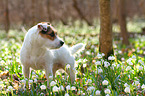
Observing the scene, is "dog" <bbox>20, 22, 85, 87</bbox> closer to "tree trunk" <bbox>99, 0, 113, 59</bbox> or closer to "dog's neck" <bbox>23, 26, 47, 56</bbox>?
"dog's neck" <bbox>23, 26, 47, 56</bbox>

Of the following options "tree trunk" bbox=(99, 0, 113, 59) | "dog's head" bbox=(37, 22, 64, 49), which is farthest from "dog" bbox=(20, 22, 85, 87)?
"tree trunk" bbox=(99, 0, 113, 59)

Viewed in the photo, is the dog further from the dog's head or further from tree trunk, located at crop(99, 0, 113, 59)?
tree trunk, located at crop(99, 0, 113, 59)

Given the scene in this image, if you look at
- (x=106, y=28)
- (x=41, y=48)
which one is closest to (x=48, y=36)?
(x=41, y=48)

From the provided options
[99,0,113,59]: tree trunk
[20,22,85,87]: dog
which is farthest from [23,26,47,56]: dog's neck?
[99,0,113,59]: tree trunk

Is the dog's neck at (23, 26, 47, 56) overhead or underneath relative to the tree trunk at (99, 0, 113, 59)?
underneath

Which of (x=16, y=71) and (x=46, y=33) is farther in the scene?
(x=16, y=71)

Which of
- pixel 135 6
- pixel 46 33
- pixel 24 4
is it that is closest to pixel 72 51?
pixel 46 33

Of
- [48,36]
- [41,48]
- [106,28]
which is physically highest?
[106,28]

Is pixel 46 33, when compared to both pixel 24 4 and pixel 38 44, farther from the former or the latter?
pixel 24 4

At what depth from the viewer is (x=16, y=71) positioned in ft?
14.7

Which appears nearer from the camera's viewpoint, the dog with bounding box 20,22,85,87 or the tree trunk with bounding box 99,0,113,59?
the dog with bounding box 20,22,85,87

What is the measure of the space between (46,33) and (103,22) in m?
2.04

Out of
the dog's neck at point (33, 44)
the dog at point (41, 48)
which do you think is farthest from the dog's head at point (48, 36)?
the dog's neck at point (33, 44)

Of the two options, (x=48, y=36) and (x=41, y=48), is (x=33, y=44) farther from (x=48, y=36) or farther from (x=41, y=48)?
(x=48, y=36)
